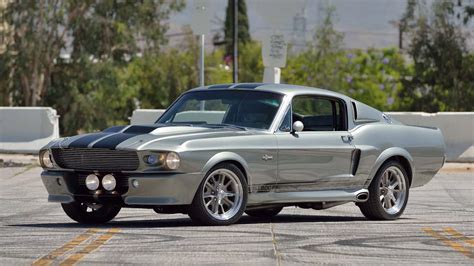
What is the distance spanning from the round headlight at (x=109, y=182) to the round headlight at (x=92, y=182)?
0.08m

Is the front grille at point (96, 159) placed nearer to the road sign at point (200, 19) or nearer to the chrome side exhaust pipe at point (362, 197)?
the chrome side exhaust pipe at point (362, 197)

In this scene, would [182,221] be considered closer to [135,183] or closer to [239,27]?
[135,183]

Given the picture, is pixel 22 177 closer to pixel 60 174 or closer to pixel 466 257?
pixel 60 174

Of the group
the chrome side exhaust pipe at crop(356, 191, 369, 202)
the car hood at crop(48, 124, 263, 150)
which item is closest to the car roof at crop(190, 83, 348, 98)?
the car hood at crop(48, 124, 263, 150)

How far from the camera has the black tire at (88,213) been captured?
45.1 ft

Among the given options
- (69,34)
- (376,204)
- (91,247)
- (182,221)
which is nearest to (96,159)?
(182,221)

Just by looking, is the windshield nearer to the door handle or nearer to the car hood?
the car hood

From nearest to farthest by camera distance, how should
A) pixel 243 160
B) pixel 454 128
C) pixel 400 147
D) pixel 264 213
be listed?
pixel 243 160 < pixel 400 147 < pixel 264 213 < pixel 454 128

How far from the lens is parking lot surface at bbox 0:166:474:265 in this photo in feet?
33.7

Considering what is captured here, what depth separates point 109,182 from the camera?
42.1ft

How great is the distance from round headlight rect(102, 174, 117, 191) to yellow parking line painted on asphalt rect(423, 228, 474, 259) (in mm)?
3198

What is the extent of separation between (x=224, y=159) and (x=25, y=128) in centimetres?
1718

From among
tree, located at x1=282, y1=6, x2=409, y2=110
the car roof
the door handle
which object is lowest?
tree, located at x1=282, y1=6, x2=409, y2=110

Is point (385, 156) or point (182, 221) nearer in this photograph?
point (182, 221)
